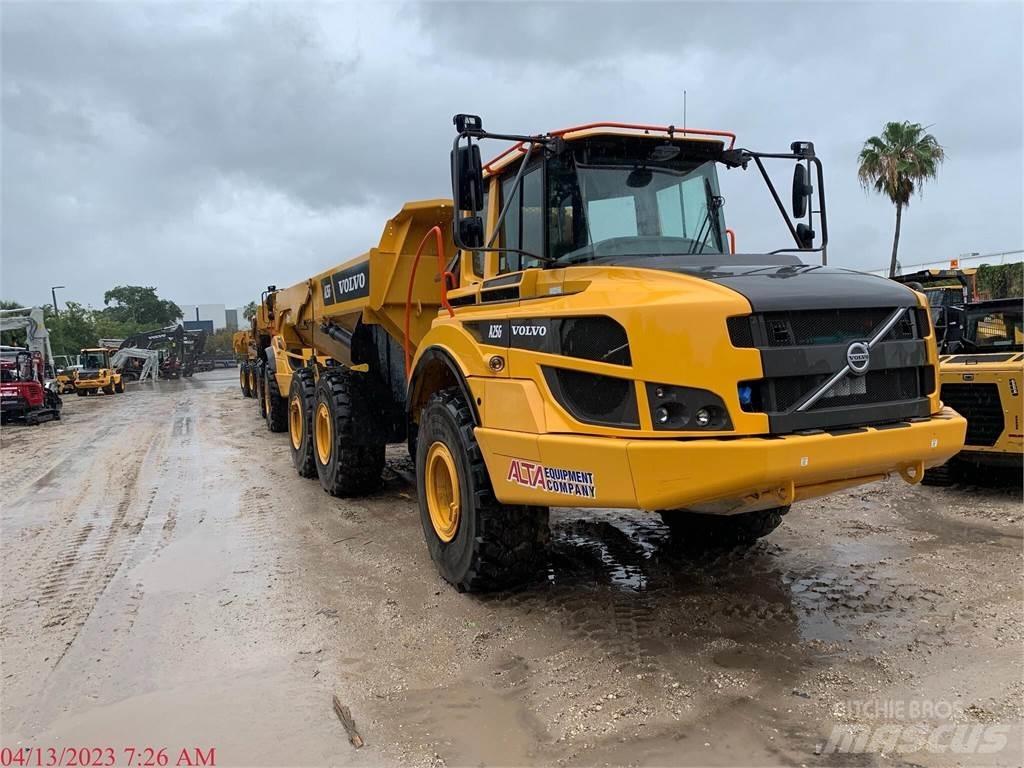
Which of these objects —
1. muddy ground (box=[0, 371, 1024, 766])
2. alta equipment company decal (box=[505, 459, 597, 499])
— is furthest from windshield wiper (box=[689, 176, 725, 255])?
muddy ground (box=[0, 371, 1024, 766])

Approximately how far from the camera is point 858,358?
132 inches

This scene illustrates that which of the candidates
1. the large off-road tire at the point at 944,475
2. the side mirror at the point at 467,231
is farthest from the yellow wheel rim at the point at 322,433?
the large off-road tire at the point at 944,475

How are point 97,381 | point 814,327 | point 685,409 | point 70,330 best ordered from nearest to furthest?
point 685,409 < point 814,327 < point 97,381 < point 70,330

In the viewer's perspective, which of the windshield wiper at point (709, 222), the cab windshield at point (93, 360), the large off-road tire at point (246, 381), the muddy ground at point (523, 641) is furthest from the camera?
the cab windshield at point (93, 360)

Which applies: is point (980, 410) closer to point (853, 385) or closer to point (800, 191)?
point (800, 191)

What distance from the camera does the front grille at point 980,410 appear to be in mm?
6617

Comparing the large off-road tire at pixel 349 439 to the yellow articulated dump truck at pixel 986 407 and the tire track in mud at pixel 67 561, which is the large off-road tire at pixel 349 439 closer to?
the tire track in mud at pixel 67 561

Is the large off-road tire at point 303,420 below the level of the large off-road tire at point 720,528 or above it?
above

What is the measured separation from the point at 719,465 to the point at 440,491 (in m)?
2.26

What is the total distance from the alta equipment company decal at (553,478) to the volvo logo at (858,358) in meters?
1.25

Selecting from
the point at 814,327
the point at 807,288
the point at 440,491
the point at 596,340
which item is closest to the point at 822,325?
the point at 814,327

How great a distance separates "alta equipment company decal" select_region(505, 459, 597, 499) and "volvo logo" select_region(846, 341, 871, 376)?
4.11ft

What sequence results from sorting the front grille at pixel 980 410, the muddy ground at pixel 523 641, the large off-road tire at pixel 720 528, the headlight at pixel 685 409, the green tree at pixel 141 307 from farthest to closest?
1. the green tree at pixel 141 307
2. the front grille at pixel 980 410
3. the large off-road tire at pixel 720 528
4. the headlight at pixel 685 409
5. the muddy ground at pixel 523 641

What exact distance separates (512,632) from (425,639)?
1.50 ft
